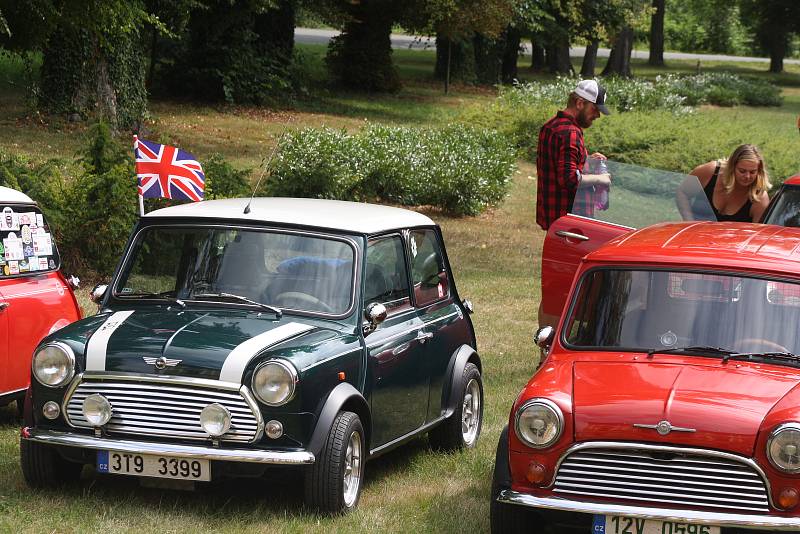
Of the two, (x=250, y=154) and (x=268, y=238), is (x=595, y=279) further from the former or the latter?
(x=250, y=154)

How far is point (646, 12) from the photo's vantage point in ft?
161

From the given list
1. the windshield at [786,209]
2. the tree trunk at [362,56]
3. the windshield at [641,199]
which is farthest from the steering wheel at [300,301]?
the tree trunk at [362,56]

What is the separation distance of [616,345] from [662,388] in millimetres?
671

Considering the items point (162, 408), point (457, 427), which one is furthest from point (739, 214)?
point (162, 408)

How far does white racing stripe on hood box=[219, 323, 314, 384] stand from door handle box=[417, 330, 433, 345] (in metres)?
1.19

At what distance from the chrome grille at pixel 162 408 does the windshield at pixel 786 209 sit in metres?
5.33

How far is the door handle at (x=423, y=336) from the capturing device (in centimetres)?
779

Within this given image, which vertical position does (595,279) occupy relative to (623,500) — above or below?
above

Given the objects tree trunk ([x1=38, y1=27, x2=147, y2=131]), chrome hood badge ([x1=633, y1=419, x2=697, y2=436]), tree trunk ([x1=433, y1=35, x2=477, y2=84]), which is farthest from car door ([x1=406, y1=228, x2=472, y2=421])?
tree trunk ([x1=433, y1=35, x2=477, y2=84])

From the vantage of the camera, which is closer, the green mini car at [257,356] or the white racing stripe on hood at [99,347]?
the green mini car at [257,356]

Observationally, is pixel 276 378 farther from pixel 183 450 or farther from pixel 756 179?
pixel 756 179

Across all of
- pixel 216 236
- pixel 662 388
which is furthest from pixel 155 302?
pixel 662 388

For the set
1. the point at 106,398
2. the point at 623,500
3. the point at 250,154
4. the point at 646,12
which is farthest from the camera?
the point at 646,12

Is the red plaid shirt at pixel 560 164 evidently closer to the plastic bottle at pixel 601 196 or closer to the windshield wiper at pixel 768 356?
the plastic bottle at pixel 601 196
